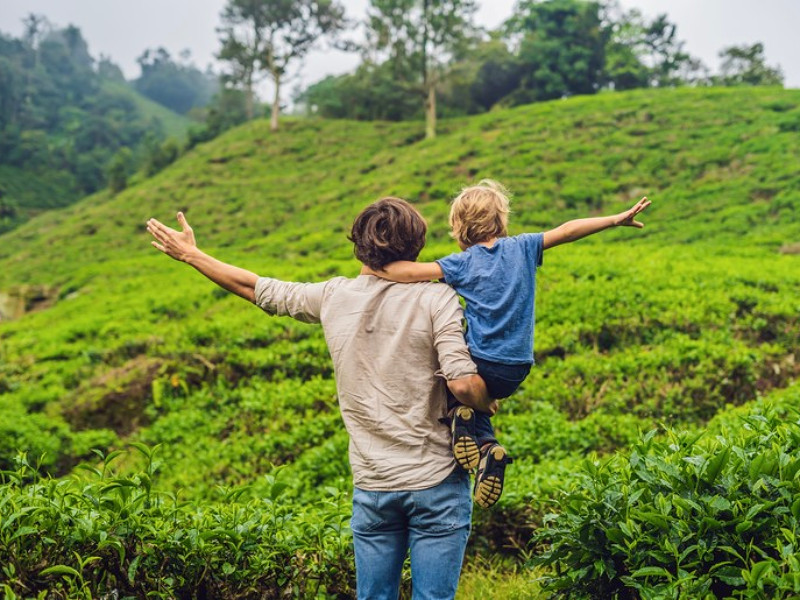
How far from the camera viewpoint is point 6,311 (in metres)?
16.7

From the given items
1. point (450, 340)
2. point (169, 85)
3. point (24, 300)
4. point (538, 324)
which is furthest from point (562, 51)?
point (169, 85)

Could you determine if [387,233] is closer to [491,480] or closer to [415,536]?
[491,480]

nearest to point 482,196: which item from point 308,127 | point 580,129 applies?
point 580,129

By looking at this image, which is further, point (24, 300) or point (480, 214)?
point (24, 300)

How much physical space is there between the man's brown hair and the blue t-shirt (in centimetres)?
22

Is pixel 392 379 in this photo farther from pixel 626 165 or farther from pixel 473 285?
pixel 626 165

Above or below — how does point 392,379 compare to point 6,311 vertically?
above

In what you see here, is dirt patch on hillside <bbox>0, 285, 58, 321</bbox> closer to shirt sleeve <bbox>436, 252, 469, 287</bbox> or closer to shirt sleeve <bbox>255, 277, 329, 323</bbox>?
shirt sleeve <bbox>255, 277, 329, 323</bbox>

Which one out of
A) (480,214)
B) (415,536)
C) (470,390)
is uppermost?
(480,214)

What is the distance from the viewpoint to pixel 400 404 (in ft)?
7.89

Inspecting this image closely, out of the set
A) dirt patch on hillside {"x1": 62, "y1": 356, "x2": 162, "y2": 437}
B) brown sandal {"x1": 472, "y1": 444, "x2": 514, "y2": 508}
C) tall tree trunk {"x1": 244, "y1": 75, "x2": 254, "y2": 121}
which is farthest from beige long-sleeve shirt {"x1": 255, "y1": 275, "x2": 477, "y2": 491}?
tall tree trunk {"x1": 244, "y1": 75, "x2": 254, "y2": 121}

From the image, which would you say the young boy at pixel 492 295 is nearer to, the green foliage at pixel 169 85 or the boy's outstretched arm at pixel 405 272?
the boy's outstretched arm at pixel 405 272

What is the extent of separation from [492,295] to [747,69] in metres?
38.4

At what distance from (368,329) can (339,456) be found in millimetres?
4089
